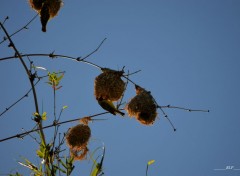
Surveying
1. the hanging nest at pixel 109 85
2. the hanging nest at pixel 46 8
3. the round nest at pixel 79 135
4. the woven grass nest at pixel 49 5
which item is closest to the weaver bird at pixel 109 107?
the hanging nest at pixel 109 85

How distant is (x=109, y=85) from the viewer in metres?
1.55

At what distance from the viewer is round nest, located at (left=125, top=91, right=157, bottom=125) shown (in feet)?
5.14

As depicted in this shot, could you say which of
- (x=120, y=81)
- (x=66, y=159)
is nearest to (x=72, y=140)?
(x=66, y=159)

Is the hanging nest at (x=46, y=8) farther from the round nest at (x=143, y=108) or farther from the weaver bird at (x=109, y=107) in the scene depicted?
the round nest at (x=143, y=108)

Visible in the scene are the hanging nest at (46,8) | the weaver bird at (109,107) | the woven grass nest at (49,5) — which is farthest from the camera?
the woven grass nest at (49,5)

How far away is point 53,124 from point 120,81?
44 cm

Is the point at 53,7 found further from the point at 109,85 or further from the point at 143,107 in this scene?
the point at 143,107

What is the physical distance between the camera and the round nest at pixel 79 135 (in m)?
1.71

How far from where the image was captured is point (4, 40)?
157 cm

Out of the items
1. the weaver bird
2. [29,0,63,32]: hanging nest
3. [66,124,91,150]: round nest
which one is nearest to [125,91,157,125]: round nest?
the weaver bird

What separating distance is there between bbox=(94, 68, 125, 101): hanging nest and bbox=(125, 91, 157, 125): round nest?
0.10 m

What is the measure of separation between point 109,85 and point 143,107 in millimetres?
227

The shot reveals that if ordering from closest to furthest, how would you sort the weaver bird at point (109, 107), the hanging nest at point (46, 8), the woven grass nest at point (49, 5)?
the weaver bird at point (109, 107) < the hanging nest at point (46, 8) < the woven grass nest at point (49, 5)

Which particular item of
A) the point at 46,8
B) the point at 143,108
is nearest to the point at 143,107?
the point at 143,108
